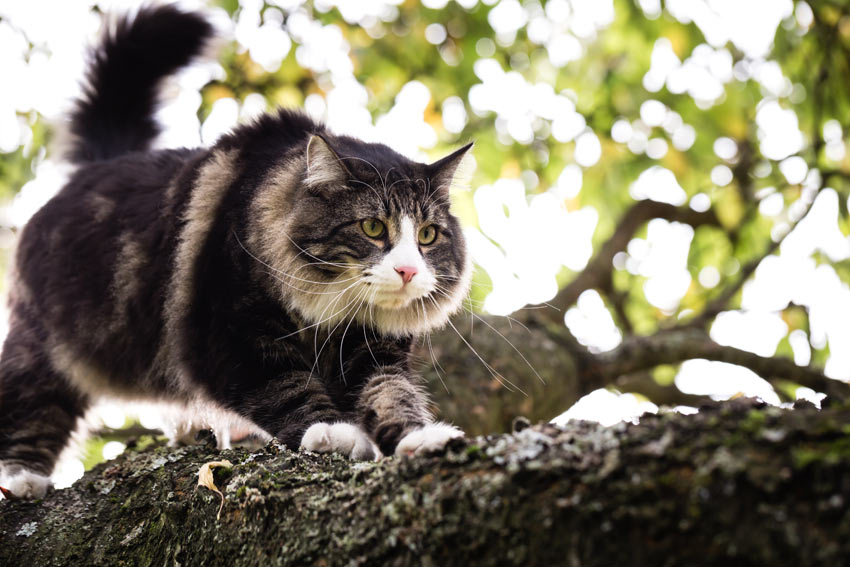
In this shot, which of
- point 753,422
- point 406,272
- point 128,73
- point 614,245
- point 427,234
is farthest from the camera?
point 614,245

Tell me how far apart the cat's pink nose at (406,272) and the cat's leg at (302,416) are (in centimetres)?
41

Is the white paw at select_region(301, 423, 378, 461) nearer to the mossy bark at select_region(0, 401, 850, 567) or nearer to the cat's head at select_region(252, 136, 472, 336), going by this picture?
the mossy bark at select_region(0, 401, 850, 567)

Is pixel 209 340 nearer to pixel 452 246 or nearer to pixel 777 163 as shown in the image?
pixel 452 246

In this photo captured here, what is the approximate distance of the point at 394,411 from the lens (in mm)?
2152

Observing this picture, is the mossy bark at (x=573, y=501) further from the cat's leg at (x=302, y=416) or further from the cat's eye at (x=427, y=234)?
the cat's eye at (x=427, y=234)

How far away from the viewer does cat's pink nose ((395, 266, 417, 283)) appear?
222 cm

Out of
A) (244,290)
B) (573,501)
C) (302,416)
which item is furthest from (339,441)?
(573,501)

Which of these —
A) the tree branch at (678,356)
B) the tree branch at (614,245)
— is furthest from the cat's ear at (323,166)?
the tree branch at (614,245)

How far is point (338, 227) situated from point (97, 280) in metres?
0.95

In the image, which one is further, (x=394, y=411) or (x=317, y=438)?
(x=394, y=411)

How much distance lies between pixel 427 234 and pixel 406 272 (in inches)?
13.2

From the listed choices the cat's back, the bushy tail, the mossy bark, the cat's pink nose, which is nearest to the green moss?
the mossy bark

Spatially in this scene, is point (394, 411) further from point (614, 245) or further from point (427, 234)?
point (614, 245)

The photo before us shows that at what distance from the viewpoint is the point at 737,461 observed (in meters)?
0.88
